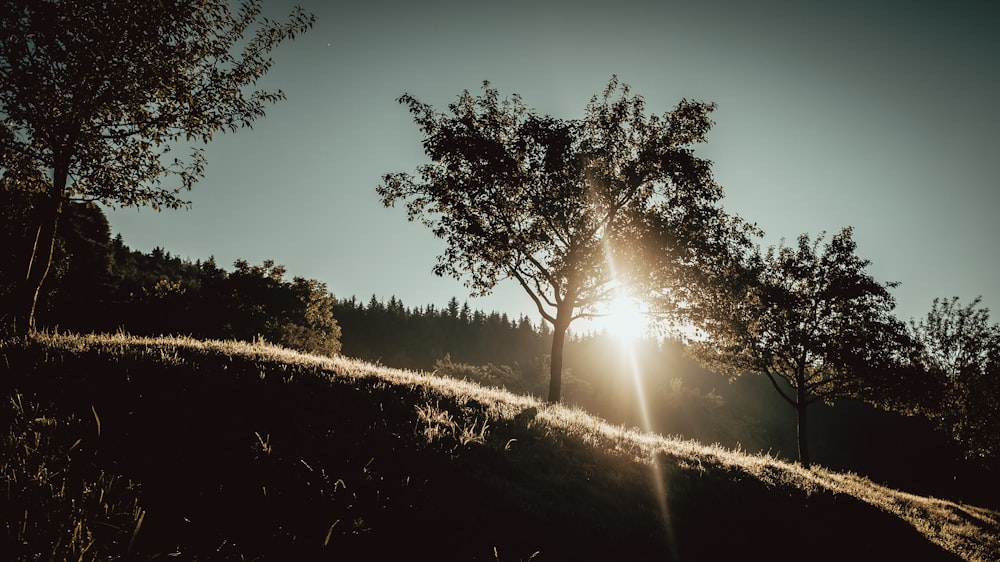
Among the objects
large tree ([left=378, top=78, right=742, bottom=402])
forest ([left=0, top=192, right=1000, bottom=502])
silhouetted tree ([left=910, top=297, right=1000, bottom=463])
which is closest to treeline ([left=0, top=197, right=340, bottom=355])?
forest ([left=0, top=192, right=1000, bottom=502])

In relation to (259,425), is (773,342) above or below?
above

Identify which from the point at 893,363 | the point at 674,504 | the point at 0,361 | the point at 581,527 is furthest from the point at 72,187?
the point at 893,363

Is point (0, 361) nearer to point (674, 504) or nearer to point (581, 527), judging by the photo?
point (581, 527)

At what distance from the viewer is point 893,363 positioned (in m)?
21.2

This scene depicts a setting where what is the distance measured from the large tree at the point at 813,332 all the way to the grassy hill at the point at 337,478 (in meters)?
13.4

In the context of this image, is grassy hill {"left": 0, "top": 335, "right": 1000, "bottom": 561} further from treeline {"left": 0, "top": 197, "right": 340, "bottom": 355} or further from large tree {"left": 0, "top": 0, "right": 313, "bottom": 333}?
treeline {"left": 0, "top": 197, "right": 340, "bottom": 355}

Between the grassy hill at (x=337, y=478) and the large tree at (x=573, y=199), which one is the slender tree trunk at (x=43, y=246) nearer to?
the grassy hill at (x=337, y=478)

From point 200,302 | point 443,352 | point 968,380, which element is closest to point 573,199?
point 968,380

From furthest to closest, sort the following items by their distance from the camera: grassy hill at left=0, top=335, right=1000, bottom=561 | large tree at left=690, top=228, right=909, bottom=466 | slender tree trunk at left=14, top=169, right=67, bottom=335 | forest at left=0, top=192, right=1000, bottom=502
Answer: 1. forest at left=0, top=192, right=1000, bottom=502
2. large tree at left=690, top=228, right=909, bottom=466
3. slender tree trunk at left=14, top=169, right=67, bottom=335
4. grassy hill at left=0, top=335, right=1000, bottom=561

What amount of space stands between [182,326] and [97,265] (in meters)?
11.7

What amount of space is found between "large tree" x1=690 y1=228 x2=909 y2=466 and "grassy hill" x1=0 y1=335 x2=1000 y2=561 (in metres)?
13.4

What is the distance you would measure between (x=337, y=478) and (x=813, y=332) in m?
25.5

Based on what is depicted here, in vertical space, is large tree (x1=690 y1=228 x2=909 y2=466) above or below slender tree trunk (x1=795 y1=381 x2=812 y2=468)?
above

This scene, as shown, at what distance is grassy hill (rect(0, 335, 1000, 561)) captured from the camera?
152 inches
